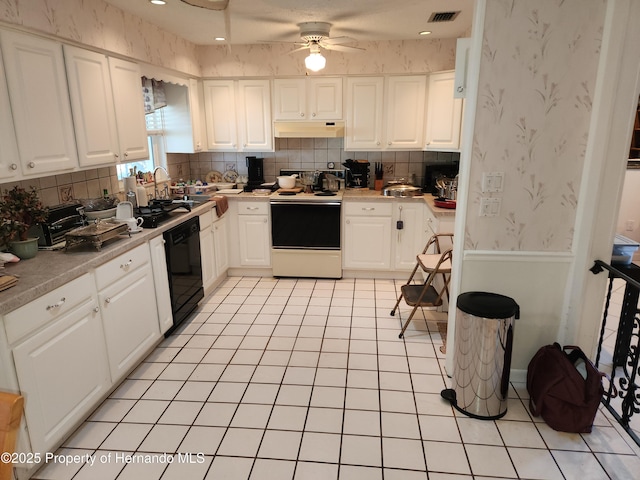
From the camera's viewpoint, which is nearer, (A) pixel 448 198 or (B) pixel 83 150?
(B) pixel 83 150

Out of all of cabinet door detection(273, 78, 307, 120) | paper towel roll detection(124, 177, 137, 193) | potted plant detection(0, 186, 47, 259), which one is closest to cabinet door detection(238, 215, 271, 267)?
cabinet door detection(273, 78, 307, 120)

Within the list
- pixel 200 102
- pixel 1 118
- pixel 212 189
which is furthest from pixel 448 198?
pixel 1 118

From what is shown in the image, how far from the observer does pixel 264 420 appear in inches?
93.2

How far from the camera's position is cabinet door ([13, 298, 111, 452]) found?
191 cm

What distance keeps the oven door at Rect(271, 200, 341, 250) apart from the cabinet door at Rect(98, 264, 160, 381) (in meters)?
1.73

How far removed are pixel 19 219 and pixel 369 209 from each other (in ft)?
9.93

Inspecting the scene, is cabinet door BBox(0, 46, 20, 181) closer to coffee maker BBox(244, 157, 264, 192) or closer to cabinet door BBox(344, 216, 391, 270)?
coffee maker BBox(244, 157, 264, 192)

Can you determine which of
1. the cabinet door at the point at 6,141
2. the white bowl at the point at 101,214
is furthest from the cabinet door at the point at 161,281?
the cabinet door at the point at 6,141

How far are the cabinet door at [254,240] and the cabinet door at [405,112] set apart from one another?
1.63 metres

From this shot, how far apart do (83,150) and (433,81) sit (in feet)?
10.8

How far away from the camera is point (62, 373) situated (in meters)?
2.10

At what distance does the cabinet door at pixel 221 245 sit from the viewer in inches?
169

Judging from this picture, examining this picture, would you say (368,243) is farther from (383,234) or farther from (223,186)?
(223,186)

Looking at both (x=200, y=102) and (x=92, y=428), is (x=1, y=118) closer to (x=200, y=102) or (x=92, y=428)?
(x=92, y=428)
